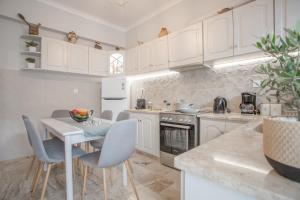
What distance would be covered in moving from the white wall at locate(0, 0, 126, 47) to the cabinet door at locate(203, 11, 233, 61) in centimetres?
253

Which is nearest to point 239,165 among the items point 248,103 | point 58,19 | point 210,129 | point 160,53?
point 210,129

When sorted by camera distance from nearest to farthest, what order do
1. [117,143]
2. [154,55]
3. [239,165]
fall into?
[239,165], [117,143], [154,55]

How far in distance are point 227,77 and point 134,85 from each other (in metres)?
2.25

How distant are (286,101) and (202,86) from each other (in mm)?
2359

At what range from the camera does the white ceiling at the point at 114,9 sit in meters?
3.08

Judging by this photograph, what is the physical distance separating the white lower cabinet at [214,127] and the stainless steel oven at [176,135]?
99 mm

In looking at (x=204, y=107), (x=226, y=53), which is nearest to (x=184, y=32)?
(x=226, y=53)

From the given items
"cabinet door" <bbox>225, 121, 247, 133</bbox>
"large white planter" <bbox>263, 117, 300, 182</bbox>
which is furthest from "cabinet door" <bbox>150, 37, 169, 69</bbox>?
"large white planter" <bbox>263, 117, 300, 182</bbox>

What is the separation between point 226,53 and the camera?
2.12 metres

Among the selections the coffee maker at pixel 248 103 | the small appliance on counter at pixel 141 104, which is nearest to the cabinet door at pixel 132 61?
the small appliance on counter at pixel 141 104

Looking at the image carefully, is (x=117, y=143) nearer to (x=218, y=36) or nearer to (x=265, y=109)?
(x=265, y=109)

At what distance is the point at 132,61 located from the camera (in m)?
3.54

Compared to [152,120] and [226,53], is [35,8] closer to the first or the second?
[152,120]

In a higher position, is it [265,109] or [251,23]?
[251,23]
